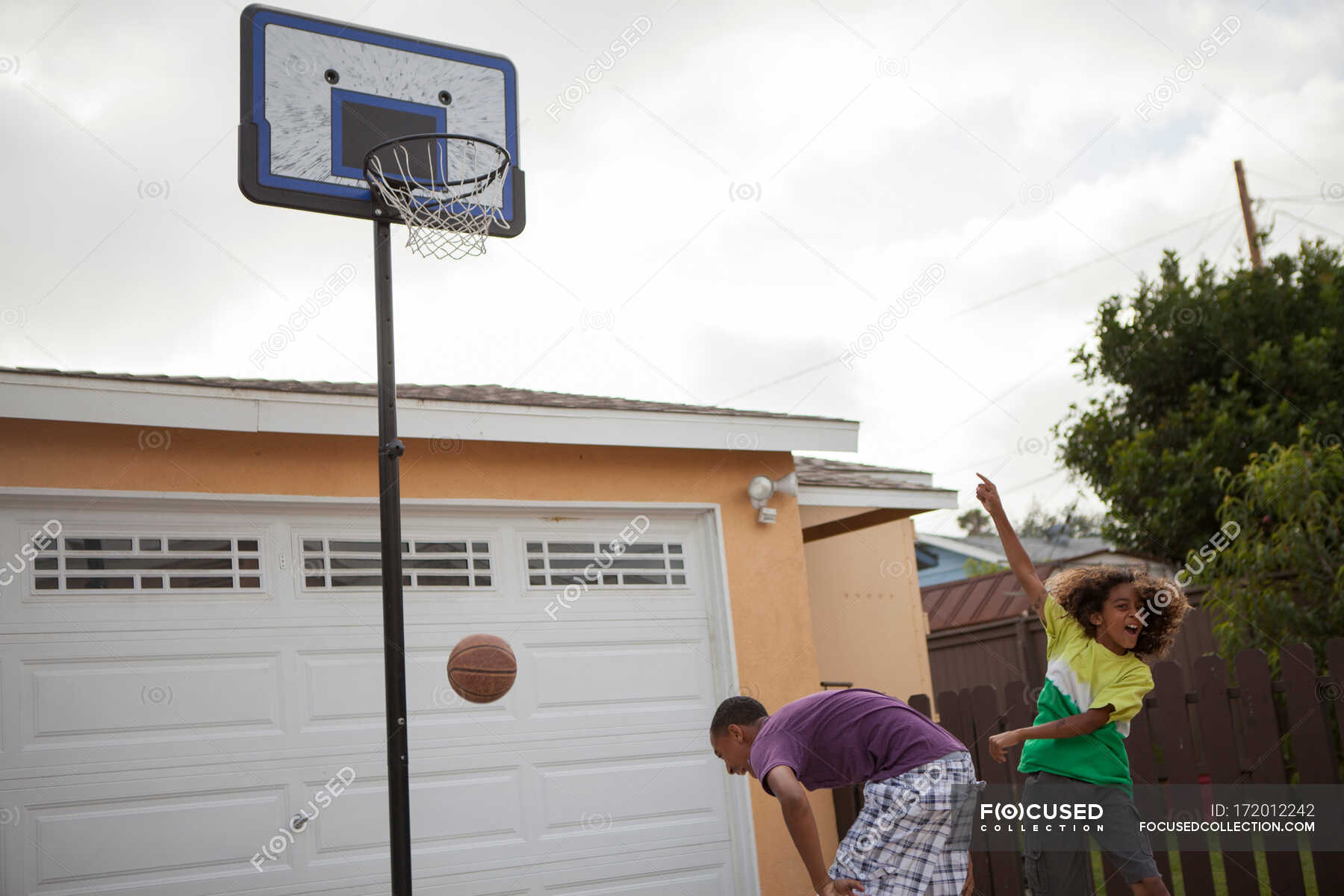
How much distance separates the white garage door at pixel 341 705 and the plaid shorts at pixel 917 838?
3.70m

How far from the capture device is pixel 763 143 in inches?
346

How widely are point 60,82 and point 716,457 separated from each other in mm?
5119

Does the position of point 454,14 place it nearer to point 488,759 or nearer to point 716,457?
point 716,457

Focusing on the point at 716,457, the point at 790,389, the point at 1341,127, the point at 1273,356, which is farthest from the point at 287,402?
the point at 790,389

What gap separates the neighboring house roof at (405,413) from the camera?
639cm

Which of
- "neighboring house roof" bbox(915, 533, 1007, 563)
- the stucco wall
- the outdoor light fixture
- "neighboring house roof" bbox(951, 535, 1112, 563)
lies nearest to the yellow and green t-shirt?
the outdoor light fixture

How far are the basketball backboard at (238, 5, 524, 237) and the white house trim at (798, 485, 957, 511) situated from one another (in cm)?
461

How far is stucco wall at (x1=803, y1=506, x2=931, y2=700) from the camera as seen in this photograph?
11.3 meters

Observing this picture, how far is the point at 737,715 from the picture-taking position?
4590 millimetres

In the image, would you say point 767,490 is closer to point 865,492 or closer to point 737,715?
point 865,492

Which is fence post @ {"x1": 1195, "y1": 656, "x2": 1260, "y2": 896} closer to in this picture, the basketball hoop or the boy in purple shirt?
the boy in purple shirt

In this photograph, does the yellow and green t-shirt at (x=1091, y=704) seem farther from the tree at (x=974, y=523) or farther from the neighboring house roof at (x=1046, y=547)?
the tree at (x=974, y=523)

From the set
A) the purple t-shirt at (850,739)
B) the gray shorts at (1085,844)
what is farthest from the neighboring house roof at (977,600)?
the purple t-shirt at (850,739)

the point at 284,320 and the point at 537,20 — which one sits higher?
the point at 537,20
